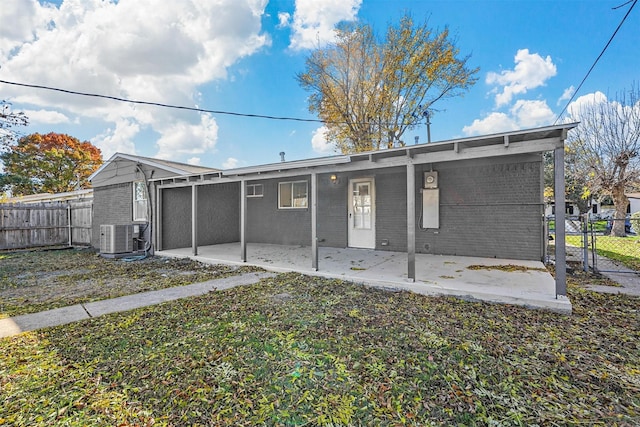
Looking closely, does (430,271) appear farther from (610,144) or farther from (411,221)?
(610,144)

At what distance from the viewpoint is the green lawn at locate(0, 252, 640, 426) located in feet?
6.29

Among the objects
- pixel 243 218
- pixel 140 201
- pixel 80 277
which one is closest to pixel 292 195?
pixel 243 218

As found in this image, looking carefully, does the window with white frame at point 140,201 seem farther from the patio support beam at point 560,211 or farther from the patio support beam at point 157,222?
the patio support beam at point 560,211

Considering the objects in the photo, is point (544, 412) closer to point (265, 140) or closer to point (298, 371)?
point (298, 371)

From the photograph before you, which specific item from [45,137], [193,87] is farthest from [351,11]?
[45,137]

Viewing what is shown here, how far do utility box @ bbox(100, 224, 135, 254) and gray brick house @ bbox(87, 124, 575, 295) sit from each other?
0.52 meters

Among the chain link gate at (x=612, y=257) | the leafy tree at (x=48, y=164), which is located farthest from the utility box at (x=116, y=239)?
the leafy tree at (x=48, y=164)

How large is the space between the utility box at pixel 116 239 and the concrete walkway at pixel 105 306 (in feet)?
14.9

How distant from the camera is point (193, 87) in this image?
10.9 m

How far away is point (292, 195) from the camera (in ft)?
31.4

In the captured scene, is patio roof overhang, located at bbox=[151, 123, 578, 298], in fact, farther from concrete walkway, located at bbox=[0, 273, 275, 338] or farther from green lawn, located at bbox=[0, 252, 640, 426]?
concrete walkway, located at bbox=[0, 273, 275, 338]

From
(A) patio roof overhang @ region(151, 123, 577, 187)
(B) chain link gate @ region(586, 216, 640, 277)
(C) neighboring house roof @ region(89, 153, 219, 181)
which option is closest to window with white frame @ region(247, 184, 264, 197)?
(C) neighboring house roof @ region(89, 153, 219, 181)

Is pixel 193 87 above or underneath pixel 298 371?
above

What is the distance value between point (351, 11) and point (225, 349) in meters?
16.7
